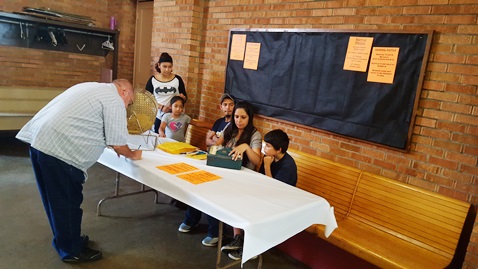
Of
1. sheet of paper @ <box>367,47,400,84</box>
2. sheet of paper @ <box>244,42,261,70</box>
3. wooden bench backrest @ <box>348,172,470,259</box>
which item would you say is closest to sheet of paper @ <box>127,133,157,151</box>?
sheet of paper @ <box>244,42,261,70</box>

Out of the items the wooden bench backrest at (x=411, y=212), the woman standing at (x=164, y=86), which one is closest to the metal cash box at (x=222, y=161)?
the wooden bench backrest at (x=411, y=212)

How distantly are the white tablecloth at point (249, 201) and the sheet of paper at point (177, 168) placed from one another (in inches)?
1.9

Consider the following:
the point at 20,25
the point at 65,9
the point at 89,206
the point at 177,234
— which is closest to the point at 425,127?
the point at 177,234

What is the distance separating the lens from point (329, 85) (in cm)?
321

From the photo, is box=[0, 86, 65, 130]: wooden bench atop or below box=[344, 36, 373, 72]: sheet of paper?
below

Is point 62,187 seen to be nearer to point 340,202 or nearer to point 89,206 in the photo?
point 89,206

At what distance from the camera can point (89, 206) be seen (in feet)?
11.6

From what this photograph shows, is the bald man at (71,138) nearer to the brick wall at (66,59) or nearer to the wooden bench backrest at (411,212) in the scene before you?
the wooden bench backrest at (411,212)

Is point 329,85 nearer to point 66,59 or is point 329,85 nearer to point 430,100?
point 430,100

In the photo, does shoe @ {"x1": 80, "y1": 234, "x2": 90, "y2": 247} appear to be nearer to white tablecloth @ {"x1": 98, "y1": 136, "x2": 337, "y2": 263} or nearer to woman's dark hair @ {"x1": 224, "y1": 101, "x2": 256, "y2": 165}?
white tablecloth @ {"x1": 98, "y1": 136, "x2": 337, "y2": 263}

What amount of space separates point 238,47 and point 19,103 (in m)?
3.63

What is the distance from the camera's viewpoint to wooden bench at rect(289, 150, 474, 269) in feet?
7.75

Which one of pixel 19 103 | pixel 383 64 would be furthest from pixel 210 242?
pixel 19 103

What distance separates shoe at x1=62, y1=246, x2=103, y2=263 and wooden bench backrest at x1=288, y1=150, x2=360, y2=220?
176 centimetres
